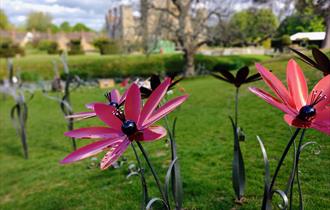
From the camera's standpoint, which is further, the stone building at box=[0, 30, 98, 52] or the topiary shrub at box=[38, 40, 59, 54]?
the stone building at box=[0, 30, 98, 52]

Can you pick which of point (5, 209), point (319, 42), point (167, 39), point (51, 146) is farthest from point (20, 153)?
point (167, 39)

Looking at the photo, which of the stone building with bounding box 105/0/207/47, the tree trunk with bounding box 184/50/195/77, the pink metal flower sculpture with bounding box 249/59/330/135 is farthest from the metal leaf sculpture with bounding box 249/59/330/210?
the tree trunk with bounding box 184/50/195/77

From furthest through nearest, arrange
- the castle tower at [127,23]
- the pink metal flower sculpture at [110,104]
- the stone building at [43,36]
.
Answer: the stone building at [43,36], the castle tower at [127,23], the pink metal flower sculpture at [110,104]

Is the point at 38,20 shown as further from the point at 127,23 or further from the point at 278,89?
the point at 278,89

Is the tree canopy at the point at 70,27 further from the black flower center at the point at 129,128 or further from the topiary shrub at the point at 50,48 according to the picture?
the black flower center at the point at 129,128

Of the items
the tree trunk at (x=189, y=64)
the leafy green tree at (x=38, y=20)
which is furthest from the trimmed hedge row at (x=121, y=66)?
the leafy green tree at (x=38, y=20)

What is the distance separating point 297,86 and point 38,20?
69.9 m

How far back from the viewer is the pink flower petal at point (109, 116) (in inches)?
31.6

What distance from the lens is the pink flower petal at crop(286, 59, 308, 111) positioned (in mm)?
823

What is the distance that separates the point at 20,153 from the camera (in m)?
5.16

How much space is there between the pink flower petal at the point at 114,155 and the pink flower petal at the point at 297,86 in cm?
44

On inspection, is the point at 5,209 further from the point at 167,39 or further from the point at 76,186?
the point at 167,39

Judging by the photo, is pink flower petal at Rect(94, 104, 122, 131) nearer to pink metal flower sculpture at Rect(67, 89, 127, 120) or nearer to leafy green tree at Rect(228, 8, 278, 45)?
pink metal flower sculpture at Rect(67, 89, 127, 120)

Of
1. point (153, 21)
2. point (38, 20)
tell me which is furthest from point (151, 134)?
point (38, 20)
